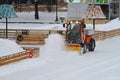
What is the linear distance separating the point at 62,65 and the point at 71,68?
3.57 ft

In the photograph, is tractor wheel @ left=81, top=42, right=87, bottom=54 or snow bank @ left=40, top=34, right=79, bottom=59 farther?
tractor wheel @ left=81, top=42, right=87, bottom=54

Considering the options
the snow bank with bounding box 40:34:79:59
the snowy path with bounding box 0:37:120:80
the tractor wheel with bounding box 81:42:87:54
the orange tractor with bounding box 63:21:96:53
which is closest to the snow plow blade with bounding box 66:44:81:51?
the orange tractor with bounding box 63:21:96:53

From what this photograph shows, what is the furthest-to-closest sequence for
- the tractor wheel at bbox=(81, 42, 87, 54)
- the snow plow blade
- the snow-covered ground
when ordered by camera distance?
1. the tractor wheel at bbox=(81, 42, 87, 54)
2. the snow plow blade
3. the snow-covered ground

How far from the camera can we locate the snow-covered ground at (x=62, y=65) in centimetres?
1995

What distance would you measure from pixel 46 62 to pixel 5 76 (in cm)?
461

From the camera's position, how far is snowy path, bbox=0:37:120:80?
19812 mm

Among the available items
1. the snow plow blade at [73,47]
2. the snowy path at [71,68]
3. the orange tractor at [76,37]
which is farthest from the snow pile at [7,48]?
the orange tractor at [76,37]

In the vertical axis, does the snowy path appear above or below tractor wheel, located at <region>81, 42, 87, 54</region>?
below

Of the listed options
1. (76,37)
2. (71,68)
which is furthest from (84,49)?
(71,68)

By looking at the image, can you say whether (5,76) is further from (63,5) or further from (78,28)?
(63,5)

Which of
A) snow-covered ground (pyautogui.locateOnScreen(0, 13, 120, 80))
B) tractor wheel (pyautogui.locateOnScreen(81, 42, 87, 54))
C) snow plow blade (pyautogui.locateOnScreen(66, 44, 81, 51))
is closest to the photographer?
snow-covered ground (pyautogui.locateOnScreen(0, 13, 120, 80))

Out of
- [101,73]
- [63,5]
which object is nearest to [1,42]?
[101,73]

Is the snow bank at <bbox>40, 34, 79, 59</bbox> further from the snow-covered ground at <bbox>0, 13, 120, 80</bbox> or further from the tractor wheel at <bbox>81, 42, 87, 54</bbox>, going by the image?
the tractor wheel at <bbox>81, 42, 87, 54</bbox>

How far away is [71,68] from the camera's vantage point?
73.0ft
